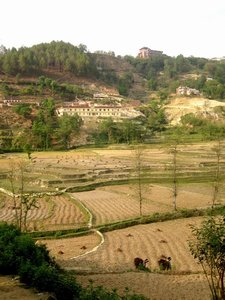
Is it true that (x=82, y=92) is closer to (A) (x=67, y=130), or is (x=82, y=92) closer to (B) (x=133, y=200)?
(A) (x=67, y=130)

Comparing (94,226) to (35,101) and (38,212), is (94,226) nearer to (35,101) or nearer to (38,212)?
(38,212)

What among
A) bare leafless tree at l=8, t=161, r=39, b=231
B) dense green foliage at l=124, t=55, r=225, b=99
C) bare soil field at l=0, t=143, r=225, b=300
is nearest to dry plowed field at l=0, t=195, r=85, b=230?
bare soil field at l=0, t=143, r=225, b=300

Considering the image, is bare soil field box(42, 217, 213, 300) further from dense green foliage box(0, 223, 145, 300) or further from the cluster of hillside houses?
the cluster of hillside houses

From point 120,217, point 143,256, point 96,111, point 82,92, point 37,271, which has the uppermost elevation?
point 82,92

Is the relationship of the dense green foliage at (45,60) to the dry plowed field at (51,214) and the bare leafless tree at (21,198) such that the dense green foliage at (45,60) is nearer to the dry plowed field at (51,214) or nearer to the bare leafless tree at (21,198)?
the bare leafless tree at (21,198)

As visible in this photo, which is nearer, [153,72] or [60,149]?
[60,149]

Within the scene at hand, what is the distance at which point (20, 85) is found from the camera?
4417 inches

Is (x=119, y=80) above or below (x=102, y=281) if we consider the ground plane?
above

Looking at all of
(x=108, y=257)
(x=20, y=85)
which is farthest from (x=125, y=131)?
(x=108, y=257)

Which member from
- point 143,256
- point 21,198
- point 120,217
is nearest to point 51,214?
point 21,198

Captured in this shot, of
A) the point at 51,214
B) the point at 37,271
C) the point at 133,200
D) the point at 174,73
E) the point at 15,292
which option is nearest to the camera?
the point at 15,292

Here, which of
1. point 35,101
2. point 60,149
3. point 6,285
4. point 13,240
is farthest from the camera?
point 35,101

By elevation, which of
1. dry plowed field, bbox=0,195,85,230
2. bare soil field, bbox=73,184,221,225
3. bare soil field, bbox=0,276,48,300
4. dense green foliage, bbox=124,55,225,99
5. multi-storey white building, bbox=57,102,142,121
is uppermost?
dense green foliage, bbox=124,55,225,99

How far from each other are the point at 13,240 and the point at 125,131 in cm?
6608
